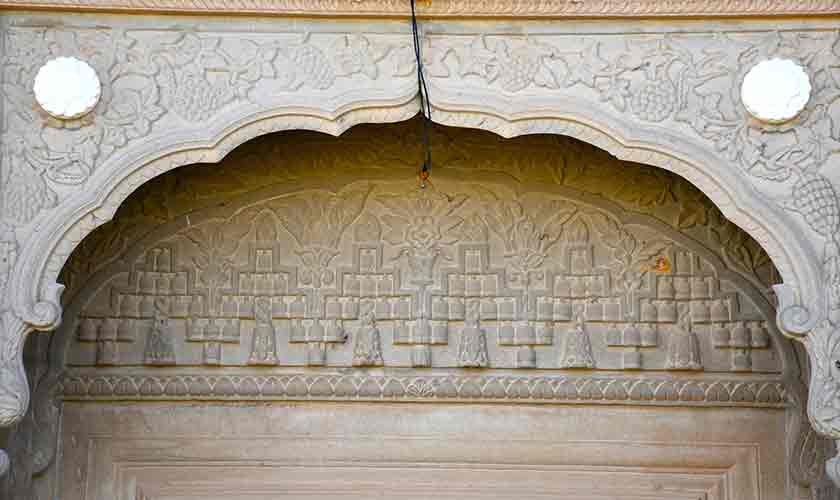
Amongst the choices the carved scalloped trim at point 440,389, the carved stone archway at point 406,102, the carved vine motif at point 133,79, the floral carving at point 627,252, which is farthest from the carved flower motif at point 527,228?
the carved vine motif at point 133,79

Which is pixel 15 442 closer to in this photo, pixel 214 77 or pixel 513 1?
pixel 214 77

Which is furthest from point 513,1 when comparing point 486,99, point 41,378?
point 41,378

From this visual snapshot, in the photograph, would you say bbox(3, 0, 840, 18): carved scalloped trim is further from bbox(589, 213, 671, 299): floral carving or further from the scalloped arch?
bbox(589, 213, 671, 299): floral carving

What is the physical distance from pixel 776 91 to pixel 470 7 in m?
0.95

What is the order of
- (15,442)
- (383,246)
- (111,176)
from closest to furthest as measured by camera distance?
(111,176) → (15,442) → (383,246)

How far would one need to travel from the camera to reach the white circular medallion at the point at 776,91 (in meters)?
3.59

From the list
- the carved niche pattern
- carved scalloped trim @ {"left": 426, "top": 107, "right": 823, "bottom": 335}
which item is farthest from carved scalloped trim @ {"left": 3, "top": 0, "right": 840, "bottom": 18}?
the carved niche pattern

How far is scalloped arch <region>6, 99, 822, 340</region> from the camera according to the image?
138 inches

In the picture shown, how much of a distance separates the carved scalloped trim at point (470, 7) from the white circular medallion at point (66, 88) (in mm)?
227

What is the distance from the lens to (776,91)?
3592 mm

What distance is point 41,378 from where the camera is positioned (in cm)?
422

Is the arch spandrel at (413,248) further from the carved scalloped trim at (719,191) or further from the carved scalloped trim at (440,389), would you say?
the carved scalloped trim at (719,191)

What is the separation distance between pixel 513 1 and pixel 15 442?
221cm

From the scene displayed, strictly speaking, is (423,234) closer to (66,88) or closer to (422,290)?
(422,290)
